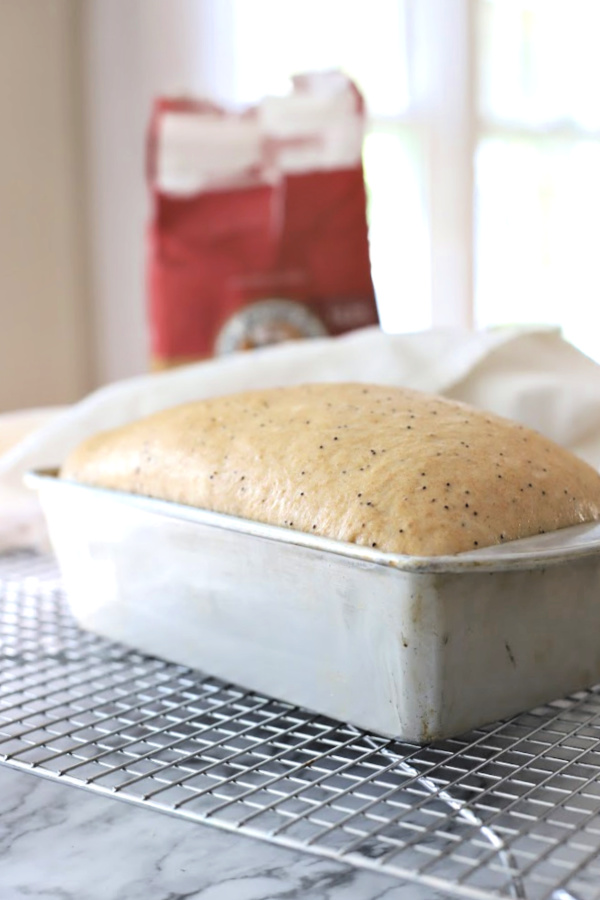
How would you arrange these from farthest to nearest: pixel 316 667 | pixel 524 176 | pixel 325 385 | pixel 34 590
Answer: pixel 524 176, pixel 34 590, pixel 325 385, pixel 316 667

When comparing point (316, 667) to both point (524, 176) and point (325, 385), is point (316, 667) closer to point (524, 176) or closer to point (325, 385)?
point (325, 385)

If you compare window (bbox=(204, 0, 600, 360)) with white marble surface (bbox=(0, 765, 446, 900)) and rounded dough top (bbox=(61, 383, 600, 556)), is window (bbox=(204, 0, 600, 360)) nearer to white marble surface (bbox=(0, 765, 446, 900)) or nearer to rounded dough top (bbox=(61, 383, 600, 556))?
rounded dough top (bbox=(61, 383, 600, 556))

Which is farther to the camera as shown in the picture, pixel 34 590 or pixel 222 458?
pixel 34 590

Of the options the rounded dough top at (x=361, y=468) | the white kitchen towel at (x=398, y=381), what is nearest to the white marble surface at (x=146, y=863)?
the rounded dough top at (x=361, y=468)

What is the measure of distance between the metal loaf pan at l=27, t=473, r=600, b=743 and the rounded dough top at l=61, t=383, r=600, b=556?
2cm

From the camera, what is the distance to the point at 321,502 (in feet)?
1.77

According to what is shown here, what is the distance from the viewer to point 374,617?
48 cm

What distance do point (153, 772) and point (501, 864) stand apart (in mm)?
159

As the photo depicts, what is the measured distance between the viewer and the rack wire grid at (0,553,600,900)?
41 centimetres

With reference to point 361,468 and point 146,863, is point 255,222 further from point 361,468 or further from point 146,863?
point 146,863

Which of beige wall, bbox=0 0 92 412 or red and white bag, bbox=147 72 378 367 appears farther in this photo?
beige wall, bbox=0 0 92 412

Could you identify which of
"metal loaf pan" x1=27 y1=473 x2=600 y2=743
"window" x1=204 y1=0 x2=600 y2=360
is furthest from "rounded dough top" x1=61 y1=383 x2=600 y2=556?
"window" x1=204 y1=0 x2=600 y2=360

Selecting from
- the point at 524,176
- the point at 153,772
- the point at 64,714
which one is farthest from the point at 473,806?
the point at 524,176

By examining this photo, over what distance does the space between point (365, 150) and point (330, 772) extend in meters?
2.12
